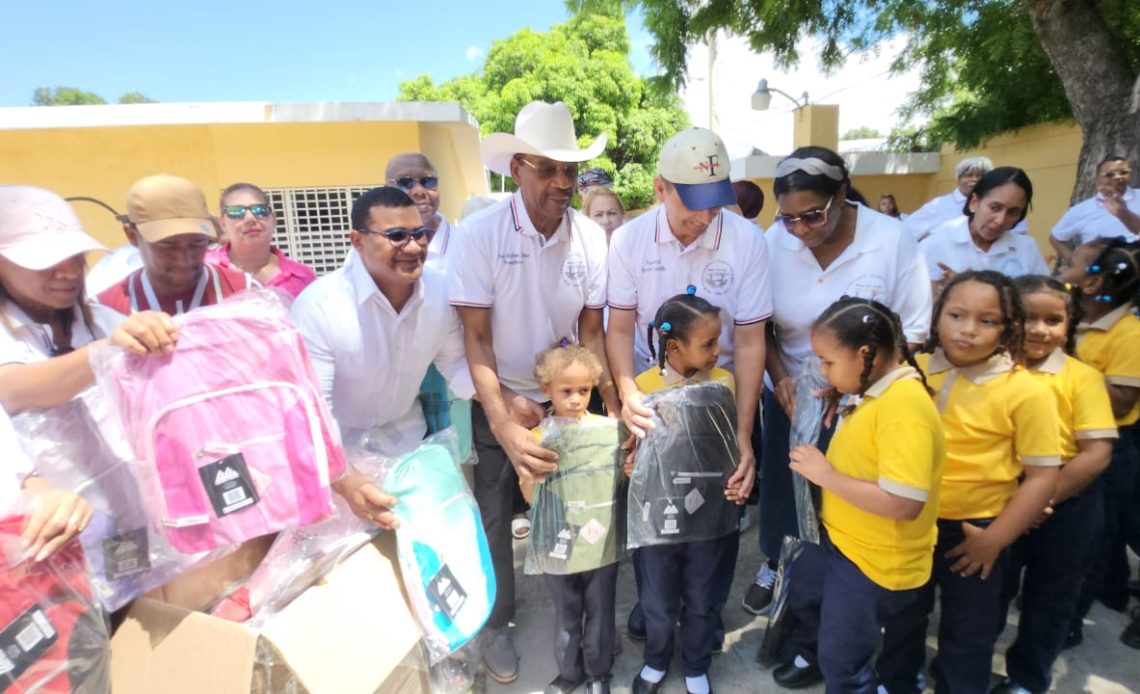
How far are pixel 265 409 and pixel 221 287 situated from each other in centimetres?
82

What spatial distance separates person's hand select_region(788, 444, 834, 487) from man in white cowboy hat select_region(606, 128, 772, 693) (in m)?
0.23

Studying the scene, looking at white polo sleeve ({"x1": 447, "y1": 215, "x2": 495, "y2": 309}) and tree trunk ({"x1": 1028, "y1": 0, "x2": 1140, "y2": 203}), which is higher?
tree trunk ({"x1": 1028, "y1": 0, "x2": 1140, "y2": 203})

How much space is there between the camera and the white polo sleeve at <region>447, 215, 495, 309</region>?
257 centimetres

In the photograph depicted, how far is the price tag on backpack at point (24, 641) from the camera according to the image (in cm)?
136

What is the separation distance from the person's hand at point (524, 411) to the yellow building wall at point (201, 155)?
803 centimetres

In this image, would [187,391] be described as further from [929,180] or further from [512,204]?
[929,180]

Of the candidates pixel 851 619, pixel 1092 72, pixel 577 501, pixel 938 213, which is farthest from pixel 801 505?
pixel 1092 72

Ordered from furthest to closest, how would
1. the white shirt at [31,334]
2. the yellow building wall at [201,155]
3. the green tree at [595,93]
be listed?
1. the green tree at [595,93]
2. the yellow building wall at [201,155]
3. the white shirt at [31,334]

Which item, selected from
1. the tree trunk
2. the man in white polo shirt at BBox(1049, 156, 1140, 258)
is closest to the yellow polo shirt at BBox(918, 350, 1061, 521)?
the man in white polo shirt at BBox(1049, 156, 1140, 258)

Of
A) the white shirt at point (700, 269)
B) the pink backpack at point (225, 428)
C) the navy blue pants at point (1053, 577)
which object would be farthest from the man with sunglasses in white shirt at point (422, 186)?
the navy blue pants at point (1053, 577)

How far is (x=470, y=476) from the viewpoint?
2908mm

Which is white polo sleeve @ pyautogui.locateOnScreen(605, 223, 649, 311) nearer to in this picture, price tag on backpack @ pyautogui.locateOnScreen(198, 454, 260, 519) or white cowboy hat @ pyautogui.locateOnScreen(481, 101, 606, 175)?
white cowboy hat @ pyautogui.locateOnScreen(481, 101, 606, 175)

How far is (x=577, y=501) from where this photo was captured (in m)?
2.30

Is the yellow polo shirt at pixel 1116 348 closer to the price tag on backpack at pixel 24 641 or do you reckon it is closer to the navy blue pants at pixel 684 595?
the navy blue pants at pixel 684 595
